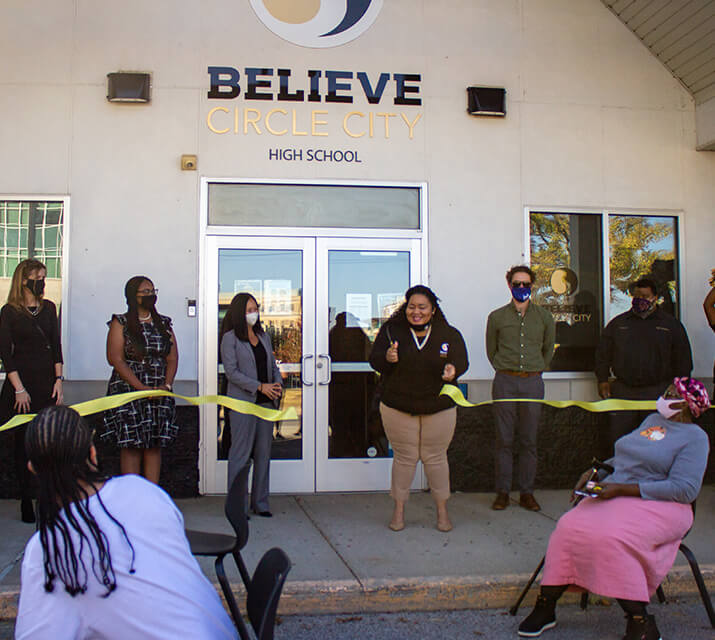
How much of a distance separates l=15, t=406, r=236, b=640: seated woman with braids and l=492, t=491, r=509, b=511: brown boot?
4041 millimetres

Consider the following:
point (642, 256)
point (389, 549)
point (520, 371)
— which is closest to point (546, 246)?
point (642, 256)

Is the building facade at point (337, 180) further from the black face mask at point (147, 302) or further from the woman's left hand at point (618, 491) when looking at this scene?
the woman's left hand at point (618, 491)

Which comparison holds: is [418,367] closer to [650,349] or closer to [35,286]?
[650,349]

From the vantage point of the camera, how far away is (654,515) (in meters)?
3.48

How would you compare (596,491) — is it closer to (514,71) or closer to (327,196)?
(327,196)

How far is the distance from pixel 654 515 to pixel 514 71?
459 cm

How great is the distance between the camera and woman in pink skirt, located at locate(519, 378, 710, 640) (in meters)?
3.35

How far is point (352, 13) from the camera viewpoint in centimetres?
629

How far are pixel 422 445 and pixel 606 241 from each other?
302 centimetres

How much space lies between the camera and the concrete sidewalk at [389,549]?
3.98 meters

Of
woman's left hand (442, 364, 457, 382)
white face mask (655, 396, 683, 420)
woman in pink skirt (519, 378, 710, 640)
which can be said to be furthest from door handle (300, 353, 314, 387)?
white face mask (655, 396, 683, 420)

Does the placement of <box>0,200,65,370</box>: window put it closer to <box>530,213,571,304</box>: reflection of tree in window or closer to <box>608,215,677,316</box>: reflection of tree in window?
<box>530,213,571,304</box>: reflection of tree in window

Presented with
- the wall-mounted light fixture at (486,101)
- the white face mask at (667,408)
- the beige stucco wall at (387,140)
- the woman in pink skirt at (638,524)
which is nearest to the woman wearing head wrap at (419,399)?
the beige stucco wall at (387,140)

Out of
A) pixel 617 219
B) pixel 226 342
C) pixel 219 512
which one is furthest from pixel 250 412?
pixel 617 219
